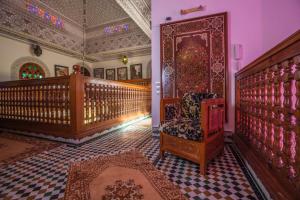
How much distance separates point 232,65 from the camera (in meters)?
2.60

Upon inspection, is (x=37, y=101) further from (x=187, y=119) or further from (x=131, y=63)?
(x=131, y=63)

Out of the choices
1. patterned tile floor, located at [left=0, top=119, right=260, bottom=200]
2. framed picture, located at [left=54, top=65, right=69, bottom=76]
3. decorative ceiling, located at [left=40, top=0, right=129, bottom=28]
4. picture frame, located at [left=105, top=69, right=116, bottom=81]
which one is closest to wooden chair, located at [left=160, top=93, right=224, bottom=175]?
patterned tile floor, located at [left=0, top=119, right=260, bottom=200]

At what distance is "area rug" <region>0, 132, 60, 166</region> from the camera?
198cm

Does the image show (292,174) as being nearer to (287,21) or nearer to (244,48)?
(244,48)

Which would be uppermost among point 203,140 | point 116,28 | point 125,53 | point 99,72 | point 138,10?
point 116,28

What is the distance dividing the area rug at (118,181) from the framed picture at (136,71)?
654 cm

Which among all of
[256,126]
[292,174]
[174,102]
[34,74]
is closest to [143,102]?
[174,102]

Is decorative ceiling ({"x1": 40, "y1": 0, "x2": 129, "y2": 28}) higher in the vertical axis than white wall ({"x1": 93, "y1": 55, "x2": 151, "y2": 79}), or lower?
higher

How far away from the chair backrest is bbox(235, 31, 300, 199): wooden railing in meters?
0.69

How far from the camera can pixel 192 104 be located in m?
2.30

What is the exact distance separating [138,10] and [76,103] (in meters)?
3.95

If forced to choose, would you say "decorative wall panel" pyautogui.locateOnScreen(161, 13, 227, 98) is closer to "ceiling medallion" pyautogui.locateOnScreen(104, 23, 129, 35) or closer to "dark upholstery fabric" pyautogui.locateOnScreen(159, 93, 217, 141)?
"dark upholstery fabric" pyautogui.locateOnScreen(159, 93, 217, 141)

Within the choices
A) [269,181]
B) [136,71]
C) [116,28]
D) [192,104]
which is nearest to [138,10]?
[116,28]

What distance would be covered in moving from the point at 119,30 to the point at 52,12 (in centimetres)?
286
